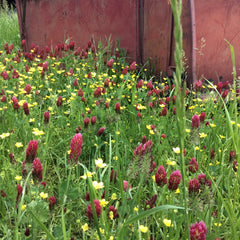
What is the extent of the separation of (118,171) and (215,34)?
2.09 m

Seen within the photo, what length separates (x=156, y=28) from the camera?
3389 millimetres

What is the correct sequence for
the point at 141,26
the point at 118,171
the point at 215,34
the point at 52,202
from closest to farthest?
the point at 52,202 < the point at 118,171 < the point at 215,34 < the point at 141,26

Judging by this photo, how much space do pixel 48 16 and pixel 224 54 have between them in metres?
2.98

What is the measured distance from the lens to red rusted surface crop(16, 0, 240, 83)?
3.08 meters

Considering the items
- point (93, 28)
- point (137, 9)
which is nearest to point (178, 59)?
point (137, 9)

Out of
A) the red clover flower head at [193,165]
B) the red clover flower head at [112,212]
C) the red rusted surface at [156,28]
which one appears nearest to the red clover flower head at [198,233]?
the red clover flower head at [112,212]

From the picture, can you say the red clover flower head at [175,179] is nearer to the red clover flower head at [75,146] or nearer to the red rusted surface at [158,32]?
the red clover flower head at [75,146]

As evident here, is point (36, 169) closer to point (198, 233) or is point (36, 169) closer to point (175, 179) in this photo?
point (175, 179)

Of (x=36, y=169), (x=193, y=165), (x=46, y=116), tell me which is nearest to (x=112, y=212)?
(x=36, y=169)

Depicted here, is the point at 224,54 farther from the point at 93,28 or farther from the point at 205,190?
the point at 205,190

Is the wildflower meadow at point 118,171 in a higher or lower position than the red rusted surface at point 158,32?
lower

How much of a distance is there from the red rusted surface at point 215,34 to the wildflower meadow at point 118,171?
14.3 inches

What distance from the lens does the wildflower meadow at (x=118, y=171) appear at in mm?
1319

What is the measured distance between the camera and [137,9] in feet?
12.0
